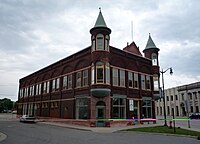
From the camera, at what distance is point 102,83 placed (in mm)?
23672

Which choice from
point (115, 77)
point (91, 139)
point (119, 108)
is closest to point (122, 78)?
point (115, 77)

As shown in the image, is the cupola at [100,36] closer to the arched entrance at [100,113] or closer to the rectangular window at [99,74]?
the rectangular window at [99,74]

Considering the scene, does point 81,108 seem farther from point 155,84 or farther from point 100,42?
point 155,84

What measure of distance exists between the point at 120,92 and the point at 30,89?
2613 centimetres

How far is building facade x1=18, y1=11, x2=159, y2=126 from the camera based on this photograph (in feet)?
78.8

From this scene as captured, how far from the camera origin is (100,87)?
76.8 feet

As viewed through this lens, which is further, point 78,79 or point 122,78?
point 78,79

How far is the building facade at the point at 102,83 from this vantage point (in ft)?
78.8

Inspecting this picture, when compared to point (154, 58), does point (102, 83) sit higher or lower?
lower

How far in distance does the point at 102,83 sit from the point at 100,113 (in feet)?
12.0

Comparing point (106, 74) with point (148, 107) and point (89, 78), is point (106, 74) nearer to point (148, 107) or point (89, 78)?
point (89, 78)

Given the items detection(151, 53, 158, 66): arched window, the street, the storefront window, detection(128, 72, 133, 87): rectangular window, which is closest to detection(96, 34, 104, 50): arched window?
detection(128, 72, 133, 87): rectangular window

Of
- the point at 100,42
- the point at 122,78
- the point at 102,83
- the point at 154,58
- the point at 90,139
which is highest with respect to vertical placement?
the point at 100,42

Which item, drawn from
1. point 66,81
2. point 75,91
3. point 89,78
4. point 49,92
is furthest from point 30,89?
point 89,78
